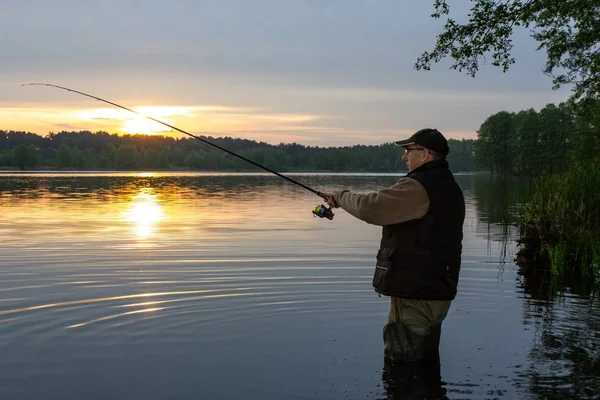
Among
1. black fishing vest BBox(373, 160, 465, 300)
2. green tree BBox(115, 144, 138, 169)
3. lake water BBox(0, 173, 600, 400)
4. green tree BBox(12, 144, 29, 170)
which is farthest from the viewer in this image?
green tree BBox(115, 144, 138, 169)

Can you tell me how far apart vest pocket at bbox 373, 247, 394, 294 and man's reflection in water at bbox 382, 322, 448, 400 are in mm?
404

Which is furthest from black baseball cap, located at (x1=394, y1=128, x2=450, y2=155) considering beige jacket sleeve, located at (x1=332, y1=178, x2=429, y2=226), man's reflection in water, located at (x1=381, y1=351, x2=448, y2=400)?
man's reflection in water, located at (x1=381, y1=351, x2=448, y2=400)

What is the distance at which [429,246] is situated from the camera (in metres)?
5.98

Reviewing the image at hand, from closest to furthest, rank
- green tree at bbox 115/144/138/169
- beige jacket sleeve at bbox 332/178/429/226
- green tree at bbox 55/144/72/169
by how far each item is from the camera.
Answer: beige jacket sleeve at bbox 332/178/429/226
green tree at bbox 55/144/72/169
green tree at bbox 115/144/138/169

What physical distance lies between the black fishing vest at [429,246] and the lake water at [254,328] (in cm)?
92

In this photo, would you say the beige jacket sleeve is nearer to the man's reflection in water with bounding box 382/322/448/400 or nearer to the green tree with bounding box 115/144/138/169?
the man's reflection in water with bounding box 382/322/448/400

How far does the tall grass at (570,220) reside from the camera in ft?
41.8

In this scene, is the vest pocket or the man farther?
the vest pocket

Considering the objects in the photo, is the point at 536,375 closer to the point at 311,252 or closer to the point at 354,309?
the point at 354,309

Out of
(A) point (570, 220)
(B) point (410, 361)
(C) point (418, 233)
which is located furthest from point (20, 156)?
(C) point (418, 233)

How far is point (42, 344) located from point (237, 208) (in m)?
25.2

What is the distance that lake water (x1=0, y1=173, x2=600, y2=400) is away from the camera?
6.39 metres

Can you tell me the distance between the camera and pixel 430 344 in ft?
21.1

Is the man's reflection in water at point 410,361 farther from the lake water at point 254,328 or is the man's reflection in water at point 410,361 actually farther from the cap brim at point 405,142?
the cap brim at point 405,142
